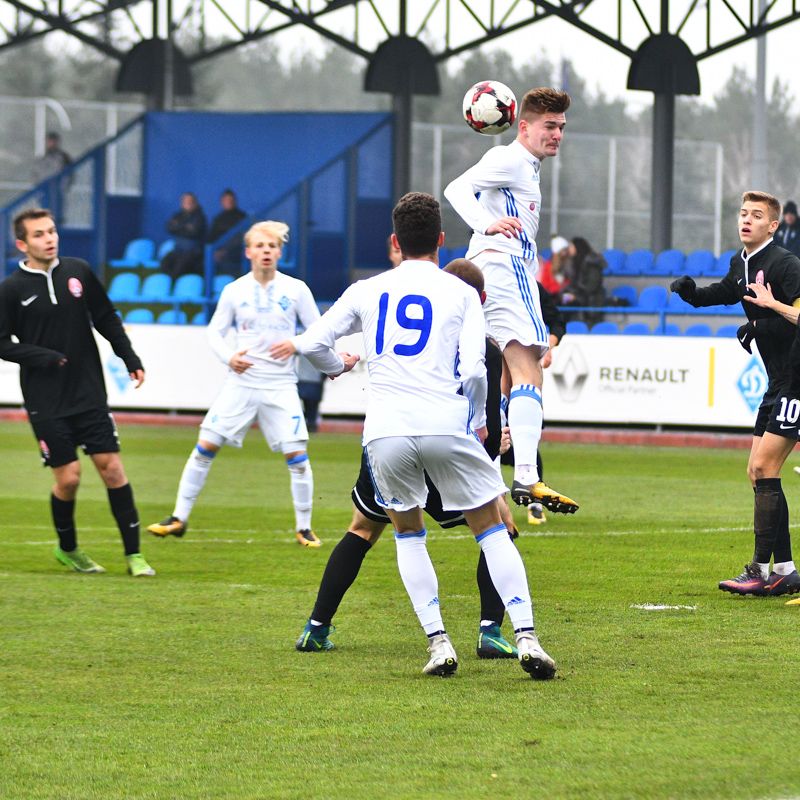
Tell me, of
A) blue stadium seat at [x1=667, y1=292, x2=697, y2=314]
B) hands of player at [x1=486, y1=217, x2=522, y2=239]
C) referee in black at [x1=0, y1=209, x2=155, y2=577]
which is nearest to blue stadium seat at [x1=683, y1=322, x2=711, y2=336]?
blue stadium seat at [x1=667, y1=292, x2=697, y2=314]

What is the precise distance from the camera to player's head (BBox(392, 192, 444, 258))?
6469mm

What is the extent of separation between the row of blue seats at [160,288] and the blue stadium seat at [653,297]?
670cm

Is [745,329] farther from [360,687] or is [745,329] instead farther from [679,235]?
[679,235]

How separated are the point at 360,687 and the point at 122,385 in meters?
17.8

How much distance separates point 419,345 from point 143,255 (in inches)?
996

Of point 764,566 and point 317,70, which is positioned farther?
point 317,70

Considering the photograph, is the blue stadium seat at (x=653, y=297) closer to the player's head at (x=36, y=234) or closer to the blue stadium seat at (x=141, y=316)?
the blue stadium seat at (x=141, y=316)

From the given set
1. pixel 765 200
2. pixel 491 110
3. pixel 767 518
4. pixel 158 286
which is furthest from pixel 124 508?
pixel 158 286

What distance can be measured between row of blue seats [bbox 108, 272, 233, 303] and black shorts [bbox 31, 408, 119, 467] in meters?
16.9

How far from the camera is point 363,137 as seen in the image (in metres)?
30.7

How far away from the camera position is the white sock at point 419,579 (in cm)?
669

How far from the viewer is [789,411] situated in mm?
8430

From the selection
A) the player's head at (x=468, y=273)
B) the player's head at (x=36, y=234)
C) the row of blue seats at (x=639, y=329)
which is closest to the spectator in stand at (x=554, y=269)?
the row of blue seats at (x=639, y=329)

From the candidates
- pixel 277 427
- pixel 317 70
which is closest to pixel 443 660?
pixel 277 427
